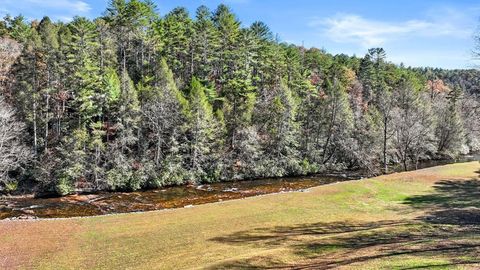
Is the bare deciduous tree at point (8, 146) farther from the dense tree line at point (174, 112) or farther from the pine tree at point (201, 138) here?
the pine tree at point (201, 138)

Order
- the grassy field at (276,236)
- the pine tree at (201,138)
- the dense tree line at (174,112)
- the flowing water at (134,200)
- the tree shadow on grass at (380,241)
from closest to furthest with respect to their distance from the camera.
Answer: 1. the tree shadow on grass at (380,241)
2. the grassy field at (276,236)
3. the flowing water at (134,200)
4. the dense tree line at (174,112)
5. the pine tree at (201,138)

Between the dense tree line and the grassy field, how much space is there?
21.0 meters

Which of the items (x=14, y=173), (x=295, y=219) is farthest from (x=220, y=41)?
(x=295, y=219)

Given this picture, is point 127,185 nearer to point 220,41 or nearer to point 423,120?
point 220,41

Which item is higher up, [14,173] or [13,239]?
[14,173]

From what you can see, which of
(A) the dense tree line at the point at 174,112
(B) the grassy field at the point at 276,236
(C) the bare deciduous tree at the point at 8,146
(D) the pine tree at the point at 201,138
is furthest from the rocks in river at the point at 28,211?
(D) the pine tree at the point at 201,138

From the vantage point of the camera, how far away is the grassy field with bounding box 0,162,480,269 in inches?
606

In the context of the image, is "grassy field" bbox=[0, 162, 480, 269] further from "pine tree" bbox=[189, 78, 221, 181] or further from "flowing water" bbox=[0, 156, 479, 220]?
"pine tree" bbox=[189, 78, 221, 181]

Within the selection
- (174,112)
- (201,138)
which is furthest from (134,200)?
(174,112)

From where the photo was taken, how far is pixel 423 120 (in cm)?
6556

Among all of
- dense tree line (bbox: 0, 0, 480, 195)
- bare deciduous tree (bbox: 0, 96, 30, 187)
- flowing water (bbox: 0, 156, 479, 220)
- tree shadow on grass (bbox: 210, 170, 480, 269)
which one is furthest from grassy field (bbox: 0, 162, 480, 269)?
dense tree line (bbox: 0, 0, 480, 195)

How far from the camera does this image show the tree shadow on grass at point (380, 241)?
13960 mm

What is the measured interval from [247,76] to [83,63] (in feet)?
93.9

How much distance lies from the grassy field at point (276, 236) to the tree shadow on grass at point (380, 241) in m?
0.04
